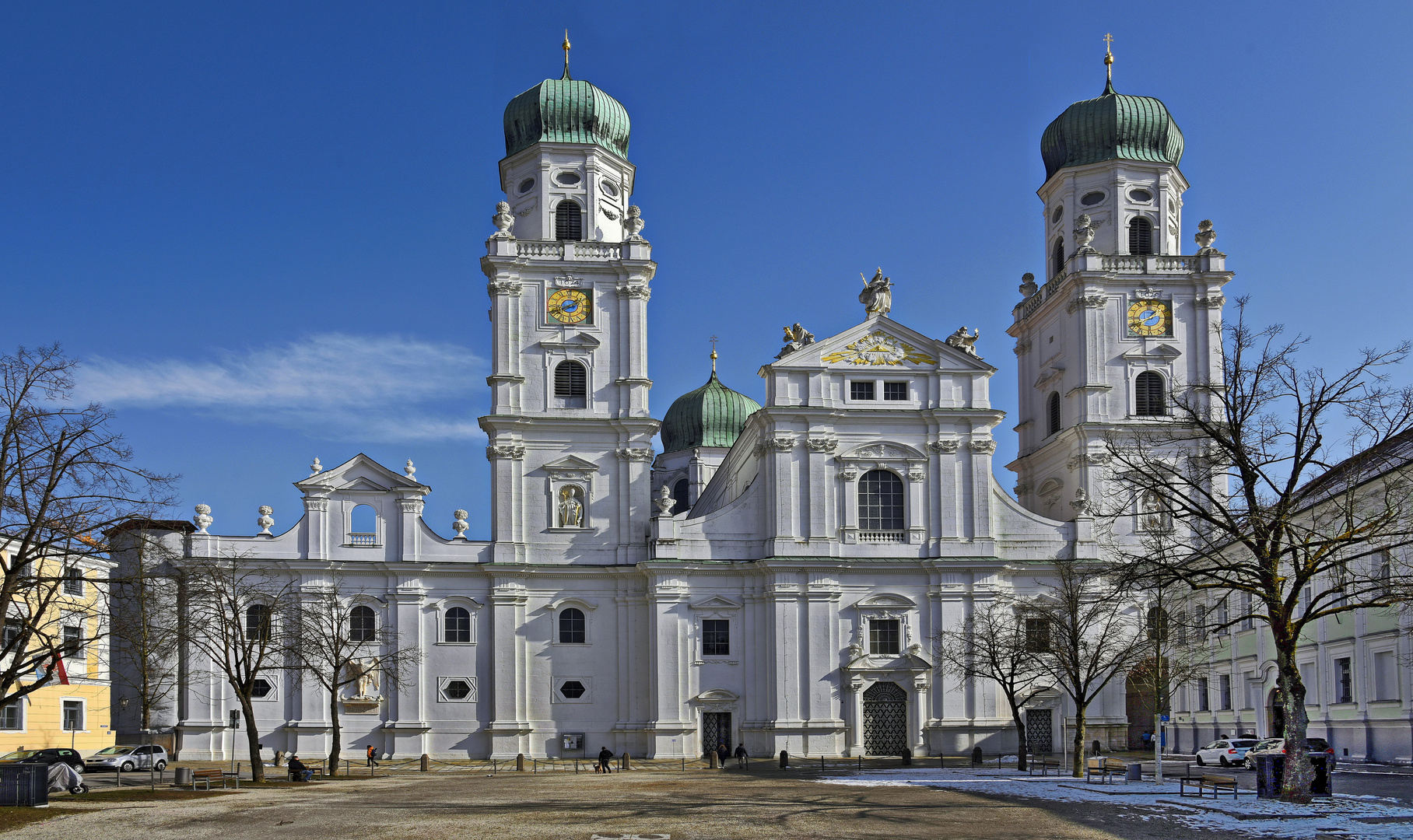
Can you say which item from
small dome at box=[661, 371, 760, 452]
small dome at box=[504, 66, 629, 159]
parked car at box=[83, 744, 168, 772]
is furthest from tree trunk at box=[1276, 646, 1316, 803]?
small dome at box=[661, 371, 760, 452]

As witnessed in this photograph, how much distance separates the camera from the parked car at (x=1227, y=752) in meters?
47.7

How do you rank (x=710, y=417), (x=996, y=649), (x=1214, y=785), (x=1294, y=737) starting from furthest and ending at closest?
1. (x=710, y=417)
2. (x=996, y=649)
3. (x=1214, y=785)
4. (x=1294, y=737)

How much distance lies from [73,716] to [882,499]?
105 feet

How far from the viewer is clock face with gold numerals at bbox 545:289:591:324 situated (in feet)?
196

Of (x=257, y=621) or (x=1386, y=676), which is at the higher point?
(x=257, y=621)

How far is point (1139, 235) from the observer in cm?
6316

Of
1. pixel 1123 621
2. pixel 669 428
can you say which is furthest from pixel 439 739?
pixel 669 428

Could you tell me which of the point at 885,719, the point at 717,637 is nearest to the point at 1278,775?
the point at 885,719

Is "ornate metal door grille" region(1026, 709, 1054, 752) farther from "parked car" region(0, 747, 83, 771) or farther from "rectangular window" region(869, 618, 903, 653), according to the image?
"parked car" region(0, 747, 83, 771)

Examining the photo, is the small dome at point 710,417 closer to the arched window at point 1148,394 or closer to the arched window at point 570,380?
the arched window at point 570,380

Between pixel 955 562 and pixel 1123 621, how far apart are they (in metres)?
6.71

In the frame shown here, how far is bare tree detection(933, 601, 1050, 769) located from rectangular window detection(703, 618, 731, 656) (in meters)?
8.18

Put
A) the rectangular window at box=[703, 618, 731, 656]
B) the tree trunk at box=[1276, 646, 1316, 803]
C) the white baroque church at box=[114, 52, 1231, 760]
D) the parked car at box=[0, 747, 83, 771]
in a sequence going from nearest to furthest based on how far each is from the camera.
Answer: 1. the tree trunk at box=[1276, 646, 1316, 803]
2. the parked car at box=[0, 747, 83, 771]
3. the white baroque church at box=[114, 52, 1231, 760]
4. the rectangular window at box=[703, 618, 731, 656]

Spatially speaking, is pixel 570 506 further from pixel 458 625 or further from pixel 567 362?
pixel 458 625
